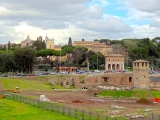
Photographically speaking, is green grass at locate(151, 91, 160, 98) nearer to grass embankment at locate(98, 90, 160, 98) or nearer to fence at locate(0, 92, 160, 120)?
grass embankment at locate(98, 90, 160, 98)

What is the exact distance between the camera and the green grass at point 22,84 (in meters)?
65.0

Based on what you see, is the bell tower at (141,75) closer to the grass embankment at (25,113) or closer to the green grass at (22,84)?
the green grass at (22,84)

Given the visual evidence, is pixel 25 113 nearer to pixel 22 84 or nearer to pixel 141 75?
pixel 22 84

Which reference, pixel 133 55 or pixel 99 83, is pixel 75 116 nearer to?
pixel 99 83

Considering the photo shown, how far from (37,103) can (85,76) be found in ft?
142

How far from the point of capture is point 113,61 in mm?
107875

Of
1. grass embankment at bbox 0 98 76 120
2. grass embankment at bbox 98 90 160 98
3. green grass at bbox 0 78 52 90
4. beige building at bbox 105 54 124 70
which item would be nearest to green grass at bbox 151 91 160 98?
grass embankment at bbox 98 90 160 98

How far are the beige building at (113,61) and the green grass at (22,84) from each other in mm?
39075

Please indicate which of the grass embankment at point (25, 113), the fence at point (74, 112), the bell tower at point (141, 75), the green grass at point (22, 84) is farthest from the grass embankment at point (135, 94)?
the grass embankment at point (25, 113)

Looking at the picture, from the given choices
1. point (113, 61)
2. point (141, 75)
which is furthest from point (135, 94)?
point (113, 61)

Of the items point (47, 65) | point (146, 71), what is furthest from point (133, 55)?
point (146, 71)

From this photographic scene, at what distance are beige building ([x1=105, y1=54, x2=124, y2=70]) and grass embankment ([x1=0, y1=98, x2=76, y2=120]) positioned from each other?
68139 mm

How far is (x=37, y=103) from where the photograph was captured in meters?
41.6

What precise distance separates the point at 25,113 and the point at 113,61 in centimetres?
7421
